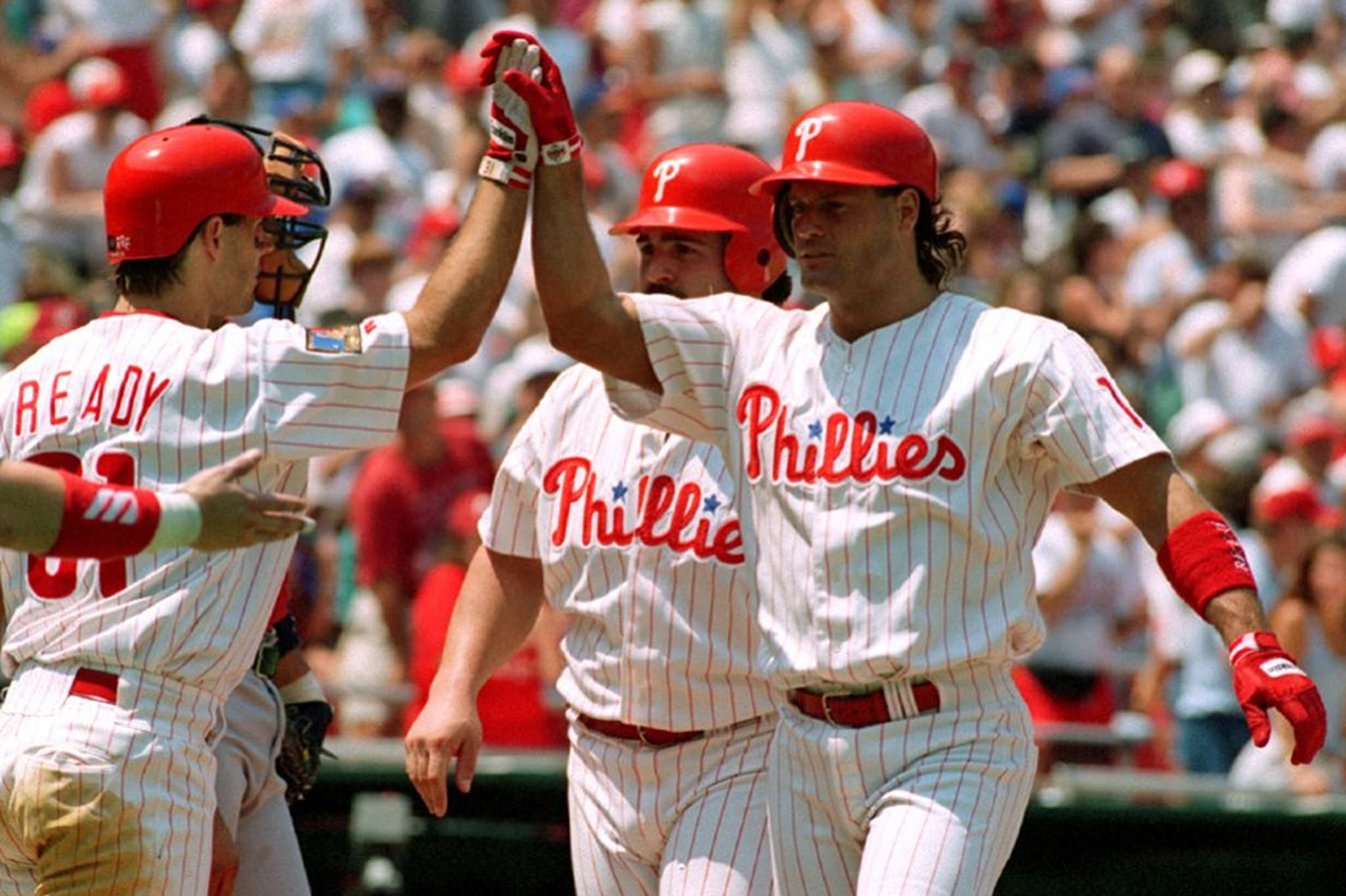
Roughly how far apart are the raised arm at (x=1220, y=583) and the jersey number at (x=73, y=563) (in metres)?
1.83

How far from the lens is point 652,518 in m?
5.26

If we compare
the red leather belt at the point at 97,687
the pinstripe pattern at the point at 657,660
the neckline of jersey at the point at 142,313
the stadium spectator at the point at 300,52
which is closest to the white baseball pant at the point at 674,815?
the pinstripe pattern at the point at 657,660

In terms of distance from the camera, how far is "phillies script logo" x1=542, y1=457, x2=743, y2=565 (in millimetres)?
5199

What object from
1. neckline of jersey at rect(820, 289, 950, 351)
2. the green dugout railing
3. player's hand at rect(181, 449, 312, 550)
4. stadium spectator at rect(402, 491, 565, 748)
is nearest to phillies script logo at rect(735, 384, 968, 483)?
neckline of jersey at rect(820, 289, 950, 351)

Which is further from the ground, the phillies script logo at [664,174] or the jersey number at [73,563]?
the phillies script logo at [664,174]

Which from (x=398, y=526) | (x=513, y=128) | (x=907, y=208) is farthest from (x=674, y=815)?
(x=398, y=526)

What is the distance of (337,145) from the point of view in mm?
13227

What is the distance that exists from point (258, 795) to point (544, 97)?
5.30ft

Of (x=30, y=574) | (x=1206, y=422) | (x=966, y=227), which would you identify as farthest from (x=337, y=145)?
(x=30, y=574)

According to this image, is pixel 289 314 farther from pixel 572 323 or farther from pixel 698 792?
pixel 698 792

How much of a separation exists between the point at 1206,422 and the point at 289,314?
623cm

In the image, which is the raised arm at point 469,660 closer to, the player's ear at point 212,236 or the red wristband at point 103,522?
the player's ear at point 212,236

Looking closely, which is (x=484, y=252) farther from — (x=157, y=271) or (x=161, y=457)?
(x=161, y=457)

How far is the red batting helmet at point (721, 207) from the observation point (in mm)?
5562
